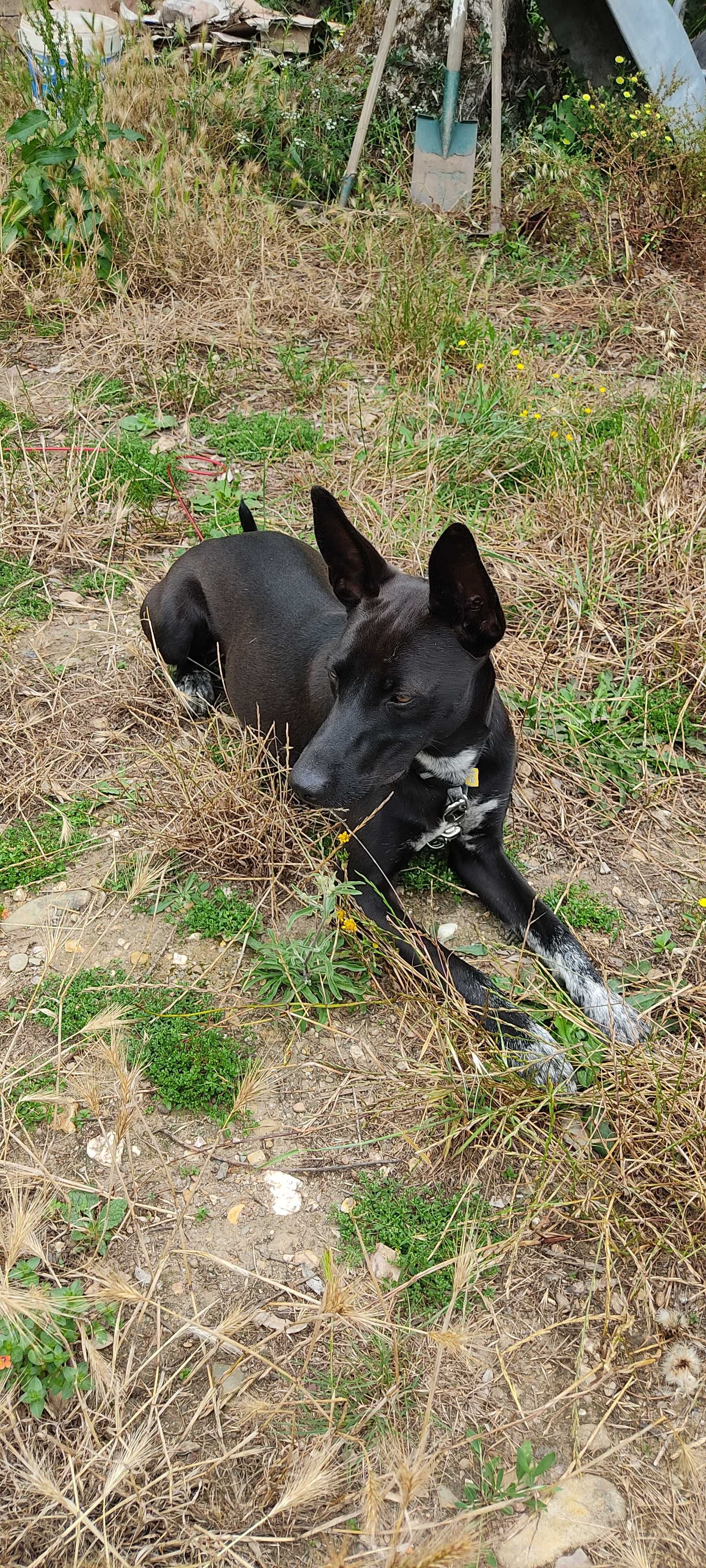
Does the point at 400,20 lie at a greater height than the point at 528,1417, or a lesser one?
greater

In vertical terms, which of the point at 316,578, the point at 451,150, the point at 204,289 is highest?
the point at 451,150

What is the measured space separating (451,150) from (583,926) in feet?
18.3

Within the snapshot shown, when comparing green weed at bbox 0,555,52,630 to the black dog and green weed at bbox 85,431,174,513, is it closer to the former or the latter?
green weed at bbox 85,431,174,513

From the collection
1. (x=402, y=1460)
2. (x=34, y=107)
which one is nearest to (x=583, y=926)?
(x=402, y=1460)

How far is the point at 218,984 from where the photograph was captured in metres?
3.09

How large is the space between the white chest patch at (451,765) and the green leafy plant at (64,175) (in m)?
4.23

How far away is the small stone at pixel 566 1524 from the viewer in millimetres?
1990

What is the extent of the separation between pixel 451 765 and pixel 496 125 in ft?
17.7

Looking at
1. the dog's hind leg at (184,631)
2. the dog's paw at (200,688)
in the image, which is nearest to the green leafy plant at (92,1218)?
the dog's hind leg at (184,631)

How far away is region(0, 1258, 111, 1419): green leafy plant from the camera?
2.11 m

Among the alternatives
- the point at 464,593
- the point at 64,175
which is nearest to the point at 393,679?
the point at 464,593

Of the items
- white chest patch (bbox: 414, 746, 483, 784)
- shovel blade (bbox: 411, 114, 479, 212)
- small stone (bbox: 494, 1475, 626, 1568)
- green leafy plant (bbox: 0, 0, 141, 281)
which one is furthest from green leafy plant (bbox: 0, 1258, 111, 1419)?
shovel blade (bbox: 411, 114, 479, 212)

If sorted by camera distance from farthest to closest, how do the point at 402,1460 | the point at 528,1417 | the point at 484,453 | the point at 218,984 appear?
the point at 484,453
the point at 218,984
the point at 528,1417
the point at 402,1460

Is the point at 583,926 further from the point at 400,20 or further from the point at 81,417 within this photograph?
the point at 400,20
